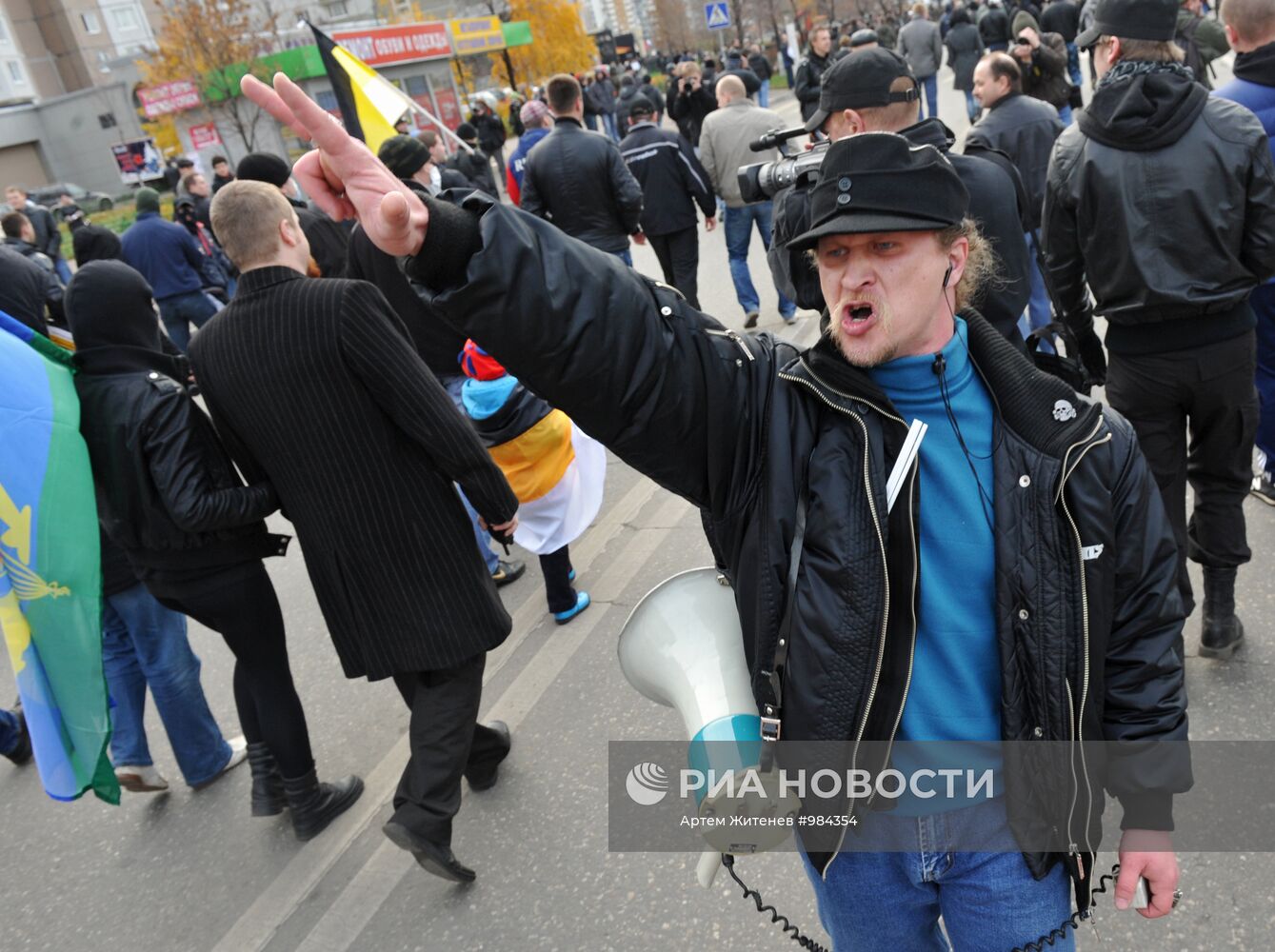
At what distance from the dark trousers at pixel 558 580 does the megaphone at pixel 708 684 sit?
267 centimetres

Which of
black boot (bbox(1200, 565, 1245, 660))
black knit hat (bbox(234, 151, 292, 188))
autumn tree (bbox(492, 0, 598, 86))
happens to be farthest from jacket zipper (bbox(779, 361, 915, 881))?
autumn tree (bbox(492, 0, 598, 86))

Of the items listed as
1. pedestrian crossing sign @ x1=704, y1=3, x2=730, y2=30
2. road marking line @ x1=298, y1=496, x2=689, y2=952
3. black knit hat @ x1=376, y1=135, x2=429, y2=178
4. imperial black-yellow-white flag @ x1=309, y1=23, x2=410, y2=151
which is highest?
imperial black-yellow-white flag @ x1=309, y1=23, x2=410, y2=151

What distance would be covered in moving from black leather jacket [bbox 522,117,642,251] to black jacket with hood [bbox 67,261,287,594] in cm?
393

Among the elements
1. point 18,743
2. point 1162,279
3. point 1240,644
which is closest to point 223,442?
point 18,743

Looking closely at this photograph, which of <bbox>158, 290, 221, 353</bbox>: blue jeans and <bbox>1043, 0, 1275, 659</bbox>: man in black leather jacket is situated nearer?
<bbox>1043, 0, 1275, 659</bbox>: man in black leather jacket

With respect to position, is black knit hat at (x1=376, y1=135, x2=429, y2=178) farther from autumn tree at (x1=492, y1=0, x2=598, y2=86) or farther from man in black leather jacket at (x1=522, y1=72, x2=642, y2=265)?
autumn tree at (x1=492, y1=0, x2=598, y2=86)

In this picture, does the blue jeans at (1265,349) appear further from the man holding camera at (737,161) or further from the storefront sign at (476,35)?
the storefront sign at (476,35)

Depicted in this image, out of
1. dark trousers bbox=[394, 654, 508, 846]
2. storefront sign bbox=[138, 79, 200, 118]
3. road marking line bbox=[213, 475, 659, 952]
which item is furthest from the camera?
storefront sign bbox=[138, 79, 200, 118]

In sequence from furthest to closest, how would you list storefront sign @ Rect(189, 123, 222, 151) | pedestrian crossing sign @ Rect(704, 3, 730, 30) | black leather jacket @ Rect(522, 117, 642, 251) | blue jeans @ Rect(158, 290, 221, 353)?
pedestrian crossing sign @ Rect(704, 3, 730, 30) < storefront sign @ Rect(189, 123, 222, 151) < blue jeans @ Rect(158, 290, 221, 353) < black leather jacket @ Rect(522, 117, 642, 251)

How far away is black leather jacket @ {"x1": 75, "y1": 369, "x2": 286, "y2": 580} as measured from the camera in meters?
3.11

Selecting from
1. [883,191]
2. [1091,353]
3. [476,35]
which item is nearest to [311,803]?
[883,191]

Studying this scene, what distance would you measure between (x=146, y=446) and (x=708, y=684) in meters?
2.20

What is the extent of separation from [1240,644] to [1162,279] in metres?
1.36

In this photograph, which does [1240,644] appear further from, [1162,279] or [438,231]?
[438,231]
